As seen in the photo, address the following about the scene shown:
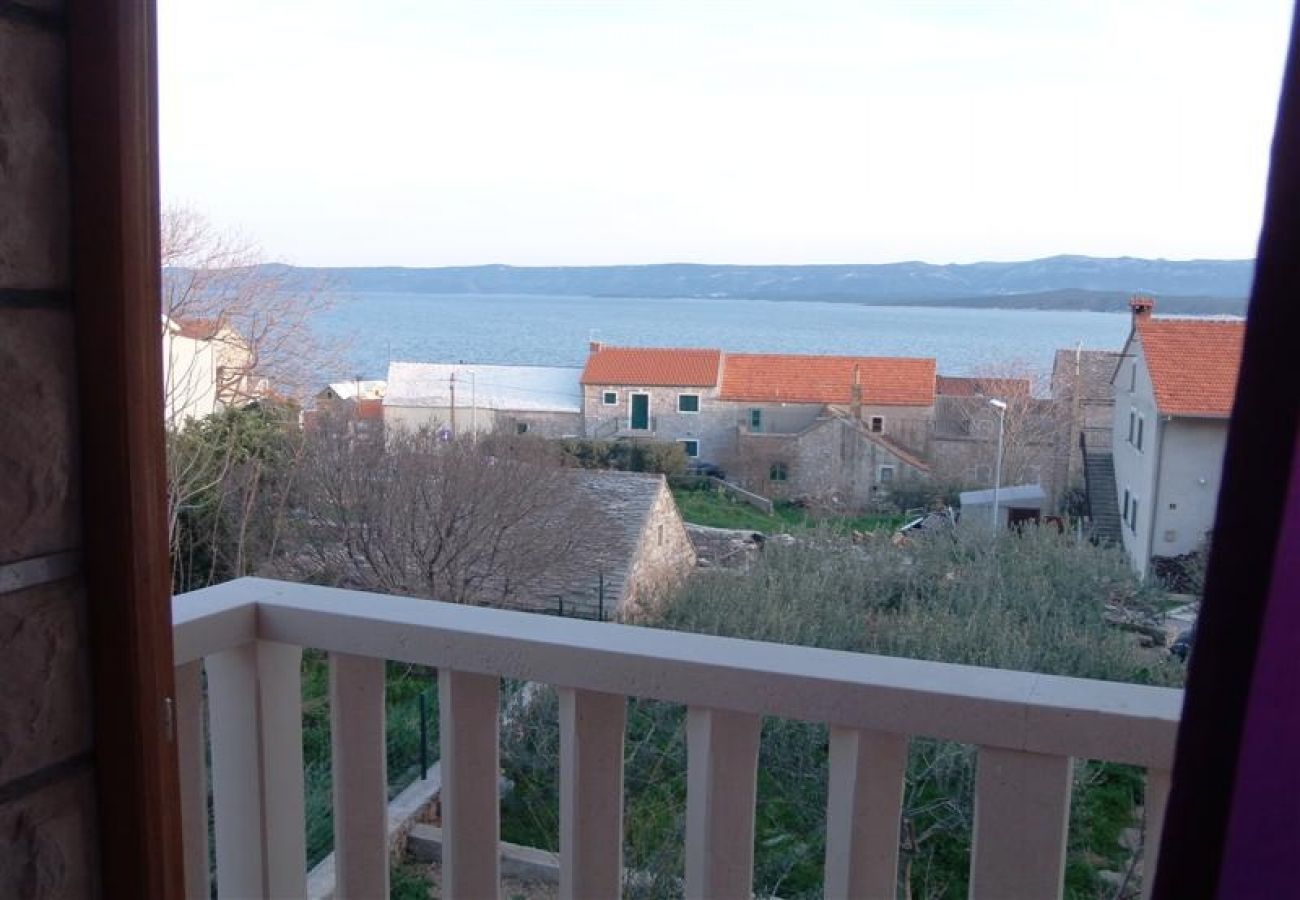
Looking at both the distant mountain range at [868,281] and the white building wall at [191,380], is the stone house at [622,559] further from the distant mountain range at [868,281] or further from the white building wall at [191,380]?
the white building wall at [191,380]

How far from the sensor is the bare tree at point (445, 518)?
492 centimetres

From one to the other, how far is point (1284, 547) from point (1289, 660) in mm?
49

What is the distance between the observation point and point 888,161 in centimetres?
457

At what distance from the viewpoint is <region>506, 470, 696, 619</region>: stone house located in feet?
15.0

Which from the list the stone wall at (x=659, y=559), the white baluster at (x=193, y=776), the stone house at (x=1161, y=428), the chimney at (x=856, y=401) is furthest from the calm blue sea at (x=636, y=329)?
the white baluster at (x=193, y=776)

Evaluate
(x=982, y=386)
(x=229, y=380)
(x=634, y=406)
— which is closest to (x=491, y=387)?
(x=634, y=406)

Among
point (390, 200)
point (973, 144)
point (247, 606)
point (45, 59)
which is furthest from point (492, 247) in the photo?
point (45, 59)

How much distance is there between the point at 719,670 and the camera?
1.03 metres

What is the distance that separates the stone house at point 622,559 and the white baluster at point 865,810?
3447 mm

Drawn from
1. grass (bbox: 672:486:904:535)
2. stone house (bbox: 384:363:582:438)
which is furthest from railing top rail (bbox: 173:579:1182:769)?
stone house (bbox: 384:363:582:438)

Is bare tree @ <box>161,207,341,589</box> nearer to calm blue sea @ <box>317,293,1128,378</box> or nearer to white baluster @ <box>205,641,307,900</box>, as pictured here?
calm blue sea @ <box>317,293,1128,378</box>

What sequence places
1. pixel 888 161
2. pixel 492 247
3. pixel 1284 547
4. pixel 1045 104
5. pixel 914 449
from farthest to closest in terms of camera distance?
pixel 492 247, pixel 914 449, pixel 888 161, pixel 1045 104, pixel 1284 547

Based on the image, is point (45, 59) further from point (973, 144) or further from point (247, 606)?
point (973, 144)

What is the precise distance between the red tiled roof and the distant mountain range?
2.65 feet
